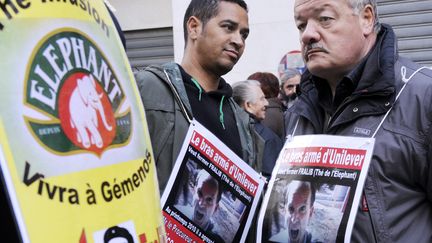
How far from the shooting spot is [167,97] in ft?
8.59

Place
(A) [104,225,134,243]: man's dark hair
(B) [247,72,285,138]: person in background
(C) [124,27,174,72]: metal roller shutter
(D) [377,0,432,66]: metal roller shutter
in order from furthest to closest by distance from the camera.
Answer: (C) [124,27,174,72]: metal roller shutter < (D) [377,0,432,66]: metal roller shutter < (B) [247,72,285,138]: person in background < (A) [104,225,134,243]: man's dark hair

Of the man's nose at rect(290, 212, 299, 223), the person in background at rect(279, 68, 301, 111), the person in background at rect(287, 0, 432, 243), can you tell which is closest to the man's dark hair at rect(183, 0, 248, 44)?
the person in background at rect(287, 0, 432, 243)

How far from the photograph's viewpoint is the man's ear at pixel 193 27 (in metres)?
3.02

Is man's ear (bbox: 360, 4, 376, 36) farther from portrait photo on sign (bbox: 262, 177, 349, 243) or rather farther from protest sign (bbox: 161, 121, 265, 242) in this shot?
protest sign (bbox: 161, 121, 265, 242)

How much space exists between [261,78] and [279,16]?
3.55 meters

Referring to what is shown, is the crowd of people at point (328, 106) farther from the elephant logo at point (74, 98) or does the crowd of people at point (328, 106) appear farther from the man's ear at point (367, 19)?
the elephant logo at point (74, 98)

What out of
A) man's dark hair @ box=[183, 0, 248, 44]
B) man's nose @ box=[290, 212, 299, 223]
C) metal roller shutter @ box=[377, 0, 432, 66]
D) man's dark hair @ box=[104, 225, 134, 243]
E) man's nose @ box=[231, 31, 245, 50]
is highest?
metal roller shutter @ box=[377, 0, 432, 66]

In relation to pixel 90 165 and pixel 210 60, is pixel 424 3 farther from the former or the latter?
pixel 90 165

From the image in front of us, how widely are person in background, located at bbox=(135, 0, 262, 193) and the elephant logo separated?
1.14 meters

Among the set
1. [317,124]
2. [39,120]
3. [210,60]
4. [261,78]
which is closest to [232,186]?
[317,124]

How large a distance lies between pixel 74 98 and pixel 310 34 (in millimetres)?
1305

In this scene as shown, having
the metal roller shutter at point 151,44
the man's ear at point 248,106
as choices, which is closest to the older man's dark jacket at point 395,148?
the man's ear at point 248,106

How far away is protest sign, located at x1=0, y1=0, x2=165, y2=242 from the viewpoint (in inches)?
42.8

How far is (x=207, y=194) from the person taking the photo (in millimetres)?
2500
